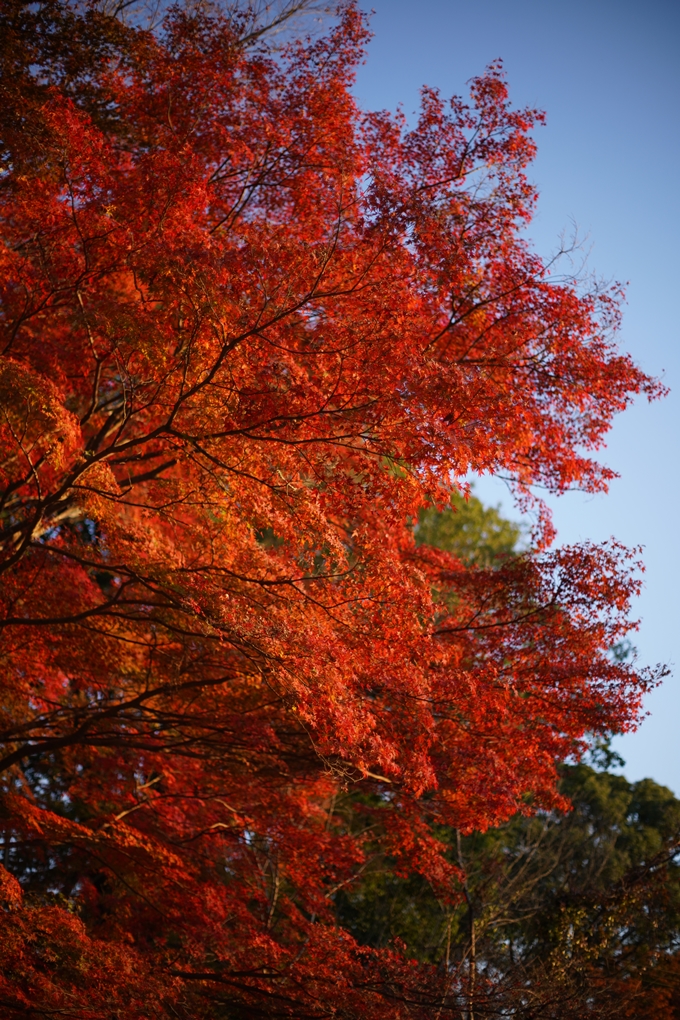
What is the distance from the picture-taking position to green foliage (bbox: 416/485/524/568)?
23938mm

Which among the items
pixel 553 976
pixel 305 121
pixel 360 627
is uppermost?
pixel 305 121

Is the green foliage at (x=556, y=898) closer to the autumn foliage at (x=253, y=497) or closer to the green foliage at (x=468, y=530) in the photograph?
the autumn foliage at (x=253, y=497)

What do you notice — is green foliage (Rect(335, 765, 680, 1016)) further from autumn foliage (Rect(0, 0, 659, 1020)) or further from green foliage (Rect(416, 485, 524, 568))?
green foliage (Rect(416, 485, 524, 568))

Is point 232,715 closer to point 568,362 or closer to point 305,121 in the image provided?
point 568,362

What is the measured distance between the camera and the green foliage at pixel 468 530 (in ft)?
78.5

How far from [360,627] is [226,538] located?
1.39 m

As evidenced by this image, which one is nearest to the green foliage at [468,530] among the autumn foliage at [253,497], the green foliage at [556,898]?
the green foliage at [556,898]

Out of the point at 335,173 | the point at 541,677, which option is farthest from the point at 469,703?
the point at 335,173

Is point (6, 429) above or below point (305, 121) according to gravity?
below

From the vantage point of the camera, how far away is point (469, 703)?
25.9 feet

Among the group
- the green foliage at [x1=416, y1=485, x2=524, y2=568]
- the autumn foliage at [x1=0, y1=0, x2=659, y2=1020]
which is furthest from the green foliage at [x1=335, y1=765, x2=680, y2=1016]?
the green foliage at [x1=416, y1=485, x2=524, y2=568]

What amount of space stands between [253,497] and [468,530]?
19.1 metres

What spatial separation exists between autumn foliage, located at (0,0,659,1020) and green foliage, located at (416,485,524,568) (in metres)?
14.0

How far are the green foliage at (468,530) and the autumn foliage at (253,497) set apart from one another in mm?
13964
